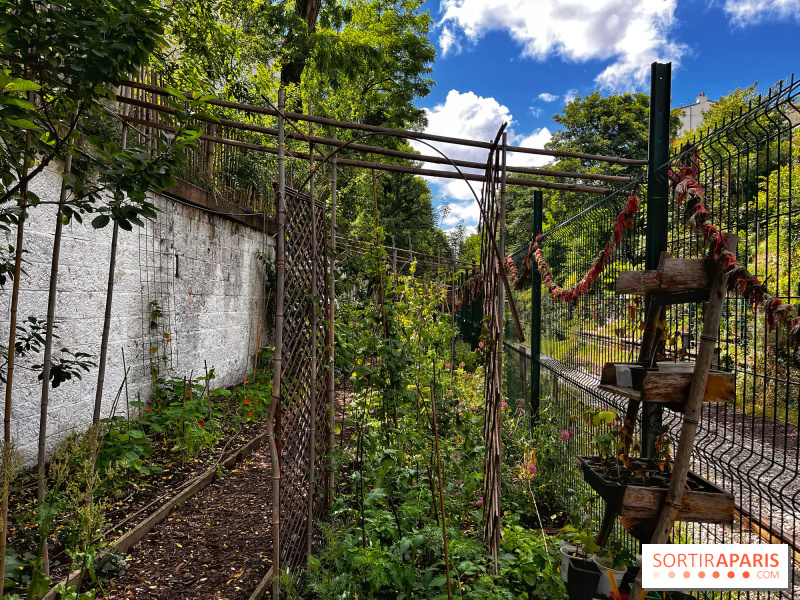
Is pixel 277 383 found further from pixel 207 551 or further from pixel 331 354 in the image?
pixel 207 551

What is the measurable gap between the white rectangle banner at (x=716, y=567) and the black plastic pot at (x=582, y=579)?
0.37m

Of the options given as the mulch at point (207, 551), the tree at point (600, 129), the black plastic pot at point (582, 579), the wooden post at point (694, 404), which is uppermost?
the tree at point (600, 129)

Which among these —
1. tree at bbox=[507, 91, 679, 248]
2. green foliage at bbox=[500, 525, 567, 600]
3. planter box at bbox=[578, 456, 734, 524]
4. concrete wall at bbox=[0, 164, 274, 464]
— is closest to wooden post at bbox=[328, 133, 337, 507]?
green foliage at bbox=[500, 525, 567, 600]

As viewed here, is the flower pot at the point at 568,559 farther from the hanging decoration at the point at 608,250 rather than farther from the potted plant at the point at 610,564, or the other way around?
the hanging decoration at the point at 608,250

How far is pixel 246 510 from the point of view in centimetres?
378

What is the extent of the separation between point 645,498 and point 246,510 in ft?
9.94

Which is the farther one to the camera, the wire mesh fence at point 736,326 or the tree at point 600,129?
the tree at point 600,129

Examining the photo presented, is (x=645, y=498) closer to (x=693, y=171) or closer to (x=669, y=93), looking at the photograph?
(x=693, y=171)

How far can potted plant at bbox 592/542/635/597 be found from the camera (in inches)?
81.2

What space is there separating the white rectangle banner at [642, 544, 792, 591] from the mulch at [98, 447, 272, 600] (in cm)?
215

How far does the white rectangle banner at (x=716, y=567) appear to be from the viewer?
5.44 feet

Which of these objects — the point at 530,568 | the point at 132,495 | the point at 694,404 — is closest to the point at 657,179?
the point at 694,404

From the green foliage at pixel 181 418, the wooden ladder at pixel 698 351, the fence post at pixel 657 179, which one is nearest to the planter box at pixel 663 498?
the wooden ladder at pixel 698 351

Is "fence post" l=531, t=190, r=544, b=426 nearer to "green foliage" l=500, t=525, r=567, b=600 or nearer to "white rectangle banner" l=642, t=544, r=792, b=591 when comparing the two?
"green foliage" l=500, t=525, r=567, b=600
